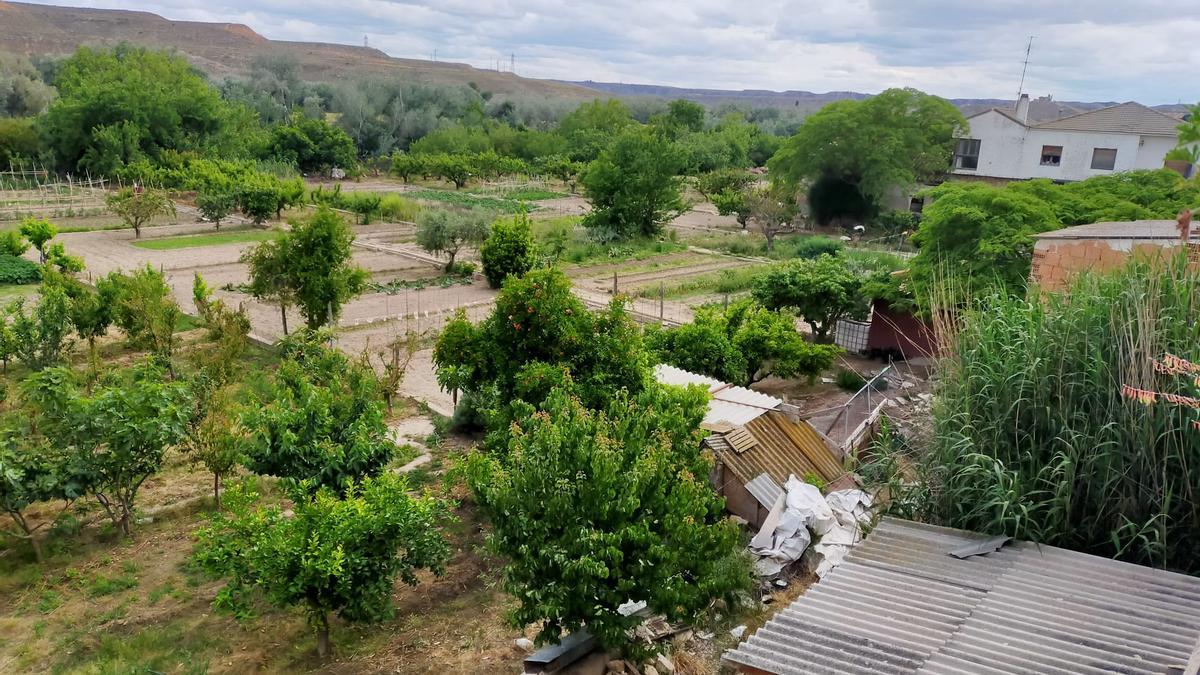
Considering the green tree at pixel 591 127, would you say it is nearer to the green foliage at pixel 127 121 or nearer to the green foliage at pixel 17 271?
the green foliage at pixel 127 121

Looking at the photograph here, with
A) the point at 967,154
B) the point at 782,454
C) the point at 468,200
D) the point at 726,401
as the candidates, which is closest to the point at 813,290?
the point at 726,401

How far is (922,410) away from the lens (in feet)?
27.7

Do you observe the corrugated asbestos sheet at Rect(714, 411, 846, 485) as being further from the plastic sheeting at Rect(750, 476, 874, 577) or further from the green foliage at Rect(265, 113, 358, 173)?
the green foliage at Rect(265, 113, 358, 173)

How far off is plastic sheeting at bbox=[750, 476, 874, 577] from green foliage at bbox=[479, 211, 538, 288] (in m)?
14.9

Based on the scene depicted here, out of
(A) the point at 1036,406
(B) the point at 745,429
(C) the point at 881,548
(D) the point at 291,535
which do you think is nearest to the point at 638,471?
(C) the point at 881,548

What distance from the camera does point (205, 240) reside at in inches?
1131

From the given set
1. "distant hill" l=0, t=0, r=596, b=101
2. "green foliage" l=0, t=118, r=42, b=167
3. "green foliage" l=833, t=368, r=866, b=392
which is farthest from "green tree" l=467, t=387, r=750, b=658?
"distant hill" l=0, t=0, r=596, b=101

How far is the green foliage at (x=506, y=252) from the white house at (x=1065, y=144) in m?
24.7

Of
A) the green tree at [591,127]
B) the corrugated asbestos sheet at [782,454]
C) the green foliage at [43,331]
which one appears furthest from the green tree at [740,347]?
the green tree at [591,127]

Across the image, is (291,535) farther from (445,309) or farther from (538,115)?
(538,115)

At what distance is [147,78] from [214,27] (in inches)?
4400

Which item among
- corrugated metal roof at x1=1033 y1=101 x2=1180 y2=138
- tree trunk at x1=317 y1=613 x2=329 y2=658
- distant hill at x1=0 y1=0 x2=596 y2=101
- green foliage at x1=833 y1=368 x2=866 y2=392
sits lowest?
tree trunk at x1=317 y1=613 x2=329 y2=658

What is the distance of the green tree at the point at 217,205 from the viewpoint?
3030cm

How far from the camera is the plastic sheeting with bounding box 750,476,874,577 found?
8.66 meters
